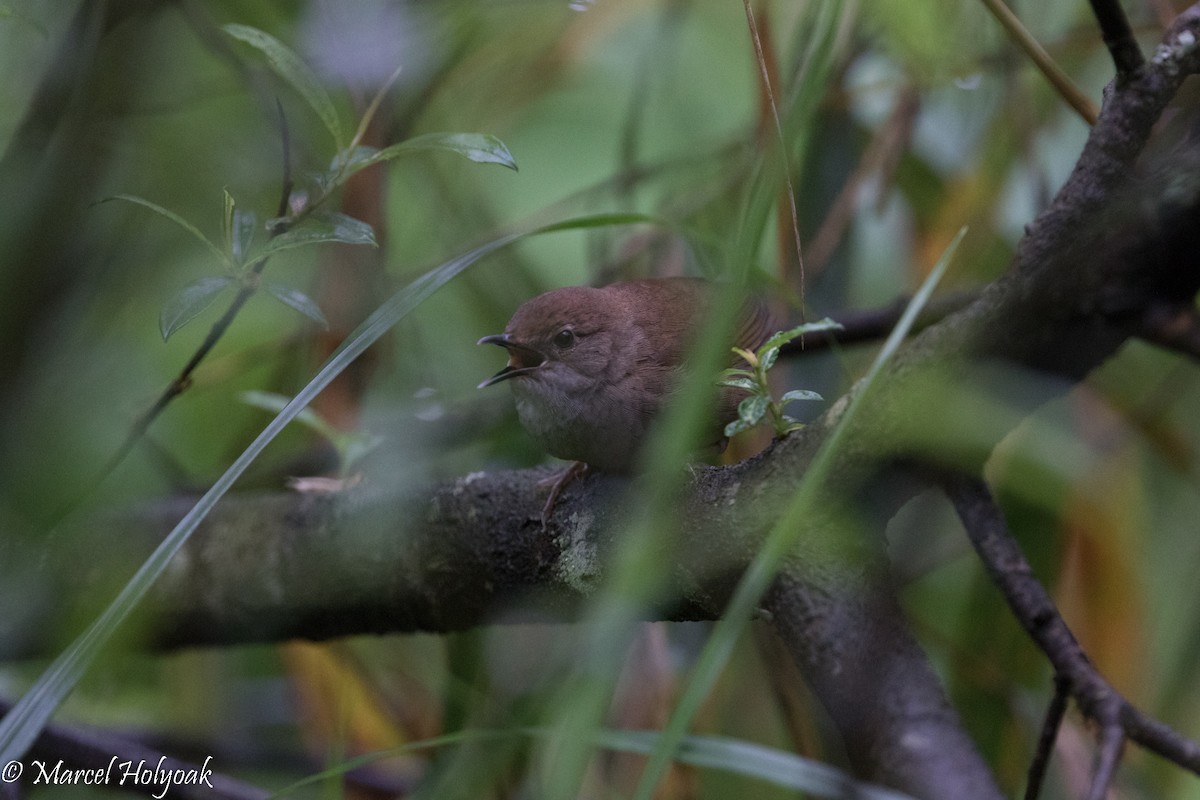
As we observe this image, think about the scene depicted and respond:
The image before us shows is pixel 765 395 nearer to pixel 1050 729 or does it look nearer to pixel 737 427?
pixel 737 427

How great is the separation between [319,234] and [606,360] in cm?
94

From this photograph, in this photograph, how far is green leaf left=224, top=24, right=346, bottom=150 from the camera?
4.48 feet

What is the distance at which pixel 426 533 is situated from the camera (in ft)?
6.08

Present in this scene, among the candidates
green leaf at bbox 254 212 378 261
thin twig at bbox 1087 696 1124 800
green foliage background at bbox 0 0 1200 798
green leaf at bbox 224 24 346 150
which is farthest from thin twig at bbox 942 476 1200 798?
green leaf at bbox 224 24 346 150

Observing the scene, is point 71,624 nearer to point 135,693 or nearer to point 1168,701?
point 135,693

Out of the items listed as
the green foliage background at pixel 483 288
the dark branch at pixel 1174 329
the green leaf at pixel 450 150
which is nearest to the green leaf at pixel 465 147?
the green leaf at pixel 450 150

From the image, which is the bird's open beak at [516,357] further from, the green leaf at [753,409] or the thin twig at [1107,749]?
the thin twig at [1107,749]

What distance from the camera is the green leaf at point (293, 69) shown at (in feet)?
4.48

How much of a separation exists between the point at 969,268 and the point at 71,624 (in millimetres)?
2272

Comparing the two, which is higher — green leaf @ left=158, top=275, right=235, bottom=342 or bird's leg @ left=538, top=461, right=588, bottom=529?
green leaf @ left=158, top=275, right=235, bottom=342

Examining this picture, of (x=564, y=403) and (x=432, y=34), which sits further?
(x=432, y=34)

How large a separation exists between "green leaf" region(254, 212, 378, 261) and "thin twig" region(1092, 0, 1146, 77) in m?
0.96

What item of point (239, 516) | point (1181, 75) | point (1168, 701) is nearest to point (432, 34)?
point (239, 516)

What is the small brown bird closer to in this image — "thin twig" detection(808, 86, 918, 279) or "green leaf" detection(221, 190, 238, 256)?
"thin twig" detection(808, 86, 918, 279)
